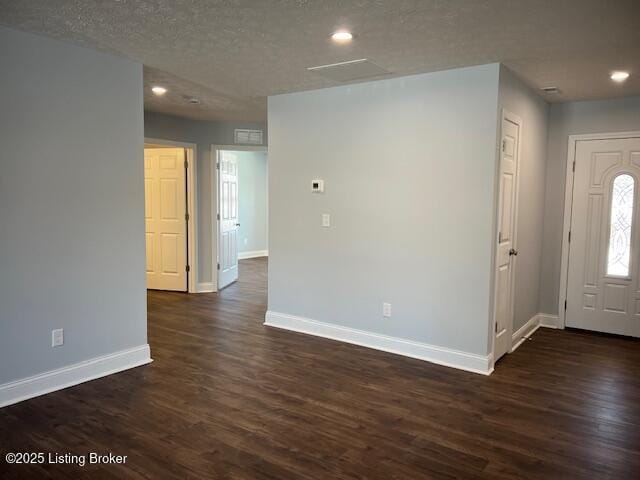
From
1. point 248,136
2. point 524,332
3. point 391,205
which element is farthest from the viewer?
point 248,136

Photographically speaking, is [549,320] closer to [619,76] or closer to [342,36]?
[619,76]

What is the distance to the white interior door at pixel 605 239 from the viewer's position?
484cm

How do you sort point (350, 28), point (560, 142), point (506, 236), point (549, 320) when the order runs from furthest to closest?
point (549, 320), point (560, 142), point (506, 236), point (350, 28)

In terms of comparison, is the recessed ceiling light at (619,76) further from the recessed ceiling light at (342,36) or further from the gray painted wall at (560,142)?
the recessed ceiling light at (342,36)

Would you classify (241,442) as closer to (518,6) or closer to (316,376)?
(316,376)

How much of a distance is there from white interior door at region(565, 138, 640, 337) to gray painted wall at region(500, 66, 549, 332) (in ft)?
1.20

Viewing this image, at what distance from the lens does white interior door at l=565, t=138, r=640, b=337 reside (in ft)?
15.9

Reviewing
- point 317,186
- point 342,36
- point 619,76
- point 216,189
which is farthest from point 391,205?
point 216,189

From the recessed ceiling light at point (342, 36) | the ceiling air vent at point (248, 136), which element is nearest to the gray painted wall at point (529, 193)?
the recessed ceiling light at point (342, 36)

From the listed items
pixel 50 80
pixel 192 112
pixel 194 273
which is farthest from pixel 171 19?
pixel 194 273

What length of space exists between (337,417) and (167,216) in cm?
473

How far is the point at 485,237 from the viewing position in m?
3.78

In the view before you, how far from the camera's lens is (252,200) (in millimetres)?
10812

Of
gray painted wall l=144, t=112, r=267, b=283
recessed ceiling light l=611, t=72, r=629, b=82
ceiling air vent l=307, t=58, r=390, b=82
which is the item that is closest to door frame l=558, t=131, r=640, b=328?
recessed ceiling light l=611, t=72, r=629, b=82
